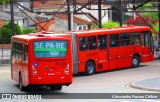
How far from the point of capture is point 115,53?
35.7 meters

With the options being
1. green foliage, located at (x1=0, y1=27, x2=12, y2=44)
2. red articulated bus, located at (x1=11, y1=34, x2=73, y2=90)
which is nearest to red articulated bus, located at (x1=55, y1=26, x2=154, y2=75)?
red articulated bus, located at (x1=11, y1=34, x2=73, y2=90)

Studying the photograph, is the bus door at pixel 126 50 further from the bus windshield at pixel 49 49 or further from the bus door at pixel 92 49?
the bus windshield at pixel 49 49

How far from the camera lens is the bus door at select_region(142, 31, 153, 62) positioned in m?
37.9

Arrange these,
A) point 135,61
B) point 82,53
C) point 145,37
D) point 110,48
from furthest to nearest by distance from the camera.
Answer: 1. point 145,37
2. point 135,61
3. point 110,48
4. point 82,53

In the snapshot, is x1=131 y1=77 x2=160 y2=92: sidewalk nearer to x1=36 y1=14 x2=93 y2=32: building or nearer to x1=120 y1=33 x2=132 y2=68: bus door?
x1=120 y1=33 x2=132 y2=68: bus door

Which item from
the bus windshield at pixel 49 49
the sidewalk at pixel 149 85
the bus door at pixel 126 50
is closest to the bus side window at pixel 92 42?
the bus door at pixel 126 50

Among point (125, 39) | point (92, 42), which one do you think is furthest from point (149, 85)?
point (125, 39)

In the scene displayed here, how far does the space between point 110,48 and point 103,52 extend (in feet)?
2.58

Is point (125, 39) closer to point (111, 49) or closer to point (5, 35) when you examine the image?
point (111, 49)

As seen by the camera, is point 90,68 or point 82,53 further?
point 90,68

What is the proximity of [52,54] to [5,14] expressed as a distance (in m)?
52.9

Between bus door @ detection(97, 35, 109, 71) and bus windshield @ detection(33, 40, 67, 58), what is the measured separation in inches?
431

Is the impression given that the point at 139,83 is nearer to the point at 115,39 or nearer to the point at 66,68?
the point at 66,68

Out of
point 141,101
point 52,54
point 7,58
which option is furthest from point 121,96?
point 7,58
